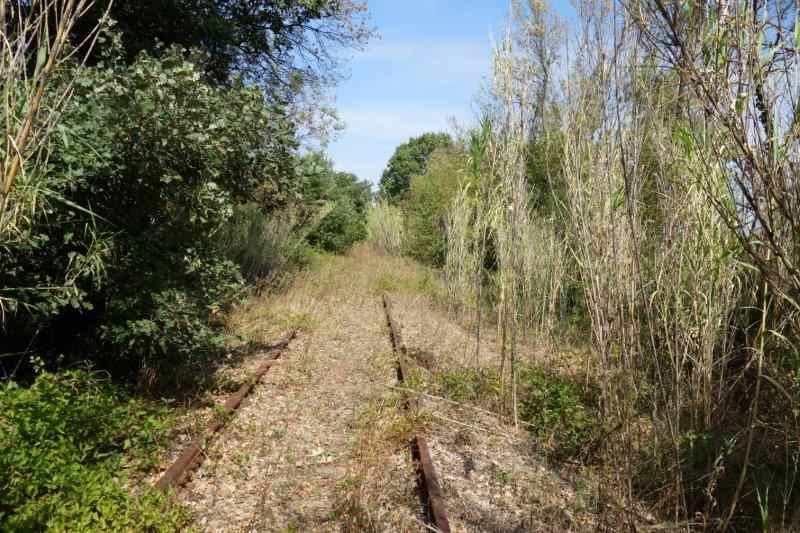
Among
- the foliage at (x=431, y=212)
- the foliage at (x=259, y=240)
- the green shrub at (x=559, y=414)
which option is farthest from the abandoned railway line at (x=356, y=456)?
the foliage at (x=431, y=212)

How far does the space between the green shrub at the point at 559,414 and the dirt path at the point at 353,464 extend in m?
0.29

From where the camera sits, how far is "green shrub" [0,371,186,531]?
3582 mm

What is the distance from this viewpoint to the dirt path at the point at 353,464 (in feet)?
13.4

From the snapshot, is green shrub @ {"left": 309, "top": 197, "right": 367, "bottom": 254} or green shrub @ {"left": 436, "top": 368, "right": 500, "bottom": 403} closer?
green shrub @ {"left": 436, "top": 368, "right": 500, "bottom": 403}

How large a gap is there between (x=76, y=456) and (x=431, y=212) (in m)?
23.0

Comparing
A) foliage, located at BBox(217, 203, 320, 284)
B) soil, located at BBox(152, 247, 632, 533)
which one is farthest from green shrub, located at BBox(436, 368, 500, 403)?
→ foliage, located at BBox(217, 203, 320, 284)

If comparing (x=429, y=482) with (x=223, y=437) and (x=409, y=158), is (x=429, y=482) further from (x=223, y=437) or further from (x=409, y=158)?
(x=409, y=158)

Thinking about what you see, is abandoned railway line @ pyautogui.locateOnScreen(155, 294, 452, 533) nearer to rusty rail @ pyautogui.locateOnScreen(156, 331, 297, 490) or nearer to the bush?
rusty rail @ pyautogui.locateOnScreen(156, 331, 297, 490)

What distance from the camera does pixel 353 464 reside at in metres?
5.07

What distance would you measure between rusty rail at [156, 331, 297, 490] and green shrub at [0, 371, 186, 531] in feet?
0.99

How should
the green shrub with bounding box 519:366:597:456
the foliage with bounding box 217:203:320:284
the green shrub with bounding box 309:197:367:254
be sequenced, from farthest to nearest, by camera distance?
the green shrub with bounding box 309:197:367:254
the foliage with bounding box 217:203:320:284
the green shrub with bounding box 519:366:597:456

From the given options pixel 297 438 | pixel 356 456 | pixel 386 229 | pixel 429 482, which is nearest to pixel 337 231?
pixel 386 229

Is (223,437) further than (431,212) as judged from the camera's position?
No

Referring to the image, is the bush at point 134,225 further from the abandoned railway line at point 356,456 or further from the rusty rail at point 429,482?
the rusty rail at point 429,482
